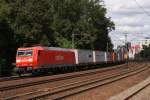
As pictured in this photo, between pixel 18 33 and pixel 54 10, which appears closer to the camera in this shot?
pixel 18 33

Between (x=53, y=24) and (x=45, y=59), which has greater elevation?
(x=53, y=24)

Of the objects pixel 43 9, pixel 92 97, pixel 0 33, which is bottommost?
pixel 92 97

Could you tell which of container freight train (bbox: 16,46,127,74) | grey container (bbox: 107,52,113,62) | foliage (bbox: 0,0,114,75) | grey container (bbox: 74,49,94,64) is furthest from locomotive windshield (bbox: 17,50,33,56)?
grey container (bbox: 107,52,113,62)

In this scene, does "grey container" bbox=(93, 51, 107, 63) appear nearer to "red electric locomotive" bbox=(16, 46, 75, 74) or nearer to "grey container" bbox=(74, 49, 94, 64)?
"grey container" bbox=(74, 49, 94, 64)

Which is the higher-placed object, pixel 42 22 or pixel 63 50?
pixel 42 22

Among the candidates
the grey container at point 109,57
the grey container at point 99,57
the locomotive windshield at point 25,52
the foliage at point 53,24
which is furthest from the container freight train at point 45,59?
the grey container at point 109,57

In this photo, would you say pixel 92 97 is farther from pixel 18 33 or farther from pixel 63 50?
pixel 18 33

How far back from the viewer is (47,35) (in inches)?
3024

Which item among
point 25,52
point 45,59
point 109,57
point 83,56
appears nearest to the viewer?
point 25,52

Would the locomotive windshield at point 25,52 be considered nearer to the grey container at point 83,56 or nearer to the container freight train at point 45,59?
the container freight train at point 45,59

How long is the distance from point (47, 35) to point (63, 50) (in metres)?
25.5

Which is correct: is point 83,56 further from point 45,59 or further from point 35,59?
point 35,59

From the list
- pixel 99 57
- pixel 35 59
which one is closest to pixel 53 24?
pixel 99 57

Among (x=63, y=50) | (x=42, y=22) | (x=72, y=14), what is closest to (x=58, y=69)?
(x=63, y=50)
